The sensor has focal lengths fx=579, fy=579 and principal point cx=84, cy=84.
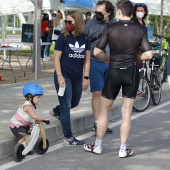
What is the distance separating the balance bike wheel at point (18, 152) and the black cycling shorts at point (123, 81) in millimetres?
1195

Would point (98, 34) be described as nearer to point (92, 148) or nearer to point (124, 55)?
point (124, 55)

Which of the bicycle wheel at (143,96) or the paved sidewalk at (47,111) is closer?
the paved sidewalk at (47,111)

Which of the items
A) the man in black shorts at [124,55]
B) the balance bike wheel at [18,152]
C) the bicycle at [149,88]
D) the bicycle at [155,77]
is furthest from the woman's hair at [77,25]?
the bicycle at [155,77]

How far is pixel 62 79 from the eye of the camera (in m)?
7.27

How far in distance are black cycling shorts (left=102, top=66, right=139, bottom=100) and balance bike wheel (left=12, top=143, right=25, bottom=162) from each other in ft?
3.92

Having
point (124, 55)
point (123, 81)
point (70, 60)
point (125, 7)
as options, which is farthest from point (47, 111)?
point (125, 7)

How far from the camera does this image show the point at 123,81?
6957mm

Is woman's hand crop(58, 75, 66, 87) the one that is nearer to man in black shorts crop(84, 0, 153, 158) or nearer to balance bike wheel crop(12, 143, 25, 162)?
man in black shorts crop(84, 0, 153, 158)

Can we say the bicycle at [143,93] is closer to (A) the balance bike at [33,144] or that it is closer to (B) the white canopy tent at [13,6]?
(A) the balance bike at [33,144]

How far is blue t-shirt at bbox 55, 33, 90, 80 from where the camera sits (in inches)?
289

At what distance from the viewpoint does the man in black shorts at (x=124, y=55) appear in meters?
6.82

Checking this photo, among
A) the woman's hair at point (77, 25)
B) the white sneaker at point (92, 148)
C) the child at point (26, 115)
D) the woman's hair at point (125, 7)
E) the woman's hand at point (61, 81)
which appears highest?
the woman's hair at point (125, 7)

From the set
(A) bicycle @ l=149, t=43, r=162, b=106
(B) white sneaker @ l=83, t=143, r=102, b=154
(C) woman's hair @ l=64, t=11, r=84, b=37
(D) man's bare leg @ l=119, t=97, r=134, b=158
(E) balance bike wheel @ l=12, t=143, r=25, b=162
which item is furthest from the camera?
(A) bicycle @ l=149, t=43, r=162, b=106

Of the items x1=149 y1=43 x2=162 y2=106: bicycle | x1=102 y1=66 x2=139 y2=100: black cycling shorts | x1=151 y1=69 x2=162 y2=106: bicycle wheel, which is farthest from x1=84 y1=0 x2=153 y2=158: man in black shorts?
x1=151 y1=69 x2=162 y2=106: bicycle wheel
